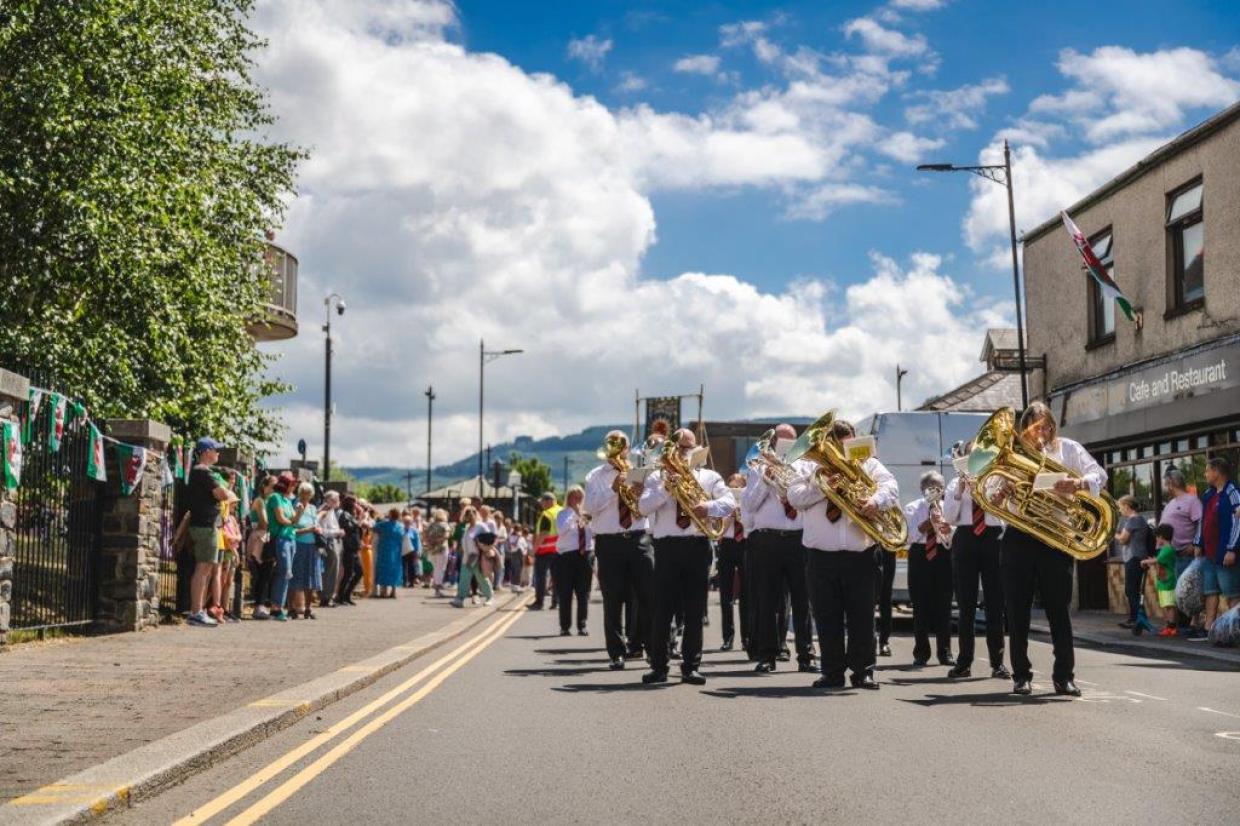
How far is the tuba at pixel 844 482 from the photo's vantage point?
10.8 meters

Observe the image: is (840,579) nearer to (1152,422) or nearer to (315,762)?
(315,762)

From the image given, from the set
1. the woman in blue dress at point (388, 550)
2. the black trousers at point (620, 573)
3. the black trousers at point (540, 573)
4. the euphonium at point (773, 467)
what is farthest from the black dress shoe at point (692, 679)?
the woman in blue dress at point (388, 550)

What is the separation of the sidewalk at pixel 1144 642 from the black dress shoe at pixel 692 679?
546 centimetres

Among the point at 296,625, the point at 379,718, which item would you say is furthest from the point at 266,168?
the point at 379,718

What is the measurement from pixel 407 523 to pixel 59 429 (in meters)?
19.1

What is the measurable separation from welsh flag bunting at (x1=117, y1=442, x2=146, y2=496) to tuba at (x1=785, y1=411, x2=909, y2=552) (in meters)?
7.79

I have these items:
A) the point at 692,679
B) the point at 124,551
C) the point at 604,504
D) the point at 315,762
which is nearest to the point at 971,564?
the point at 692,679

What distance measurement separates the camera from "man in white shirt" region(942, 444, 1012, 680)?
12000mm

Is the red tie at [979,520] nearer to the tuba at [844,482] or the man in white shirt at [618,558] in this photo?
the tuba at [844,482]

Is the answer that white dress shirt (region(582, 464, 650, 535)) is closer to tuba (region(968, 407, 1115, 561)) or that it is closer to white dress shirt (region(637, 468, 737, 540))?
white dress shirt (region(637, 468, 737, 540))

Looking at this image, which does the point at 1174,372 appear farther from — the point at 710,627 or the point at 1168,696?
the point at 1168,696

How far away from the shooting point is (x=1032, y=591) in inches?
424

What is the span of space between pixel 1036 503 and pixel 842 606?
1.66 meters

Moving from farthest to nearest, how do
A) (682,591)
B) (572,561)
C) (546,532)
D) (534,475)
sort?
(534,475)
(546,532)
(572,561)
(682,591)
